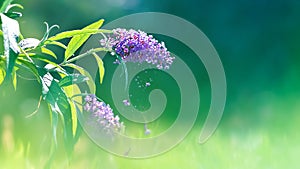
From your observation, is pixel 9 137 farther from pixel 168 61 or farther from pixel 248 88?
pixel 248 88

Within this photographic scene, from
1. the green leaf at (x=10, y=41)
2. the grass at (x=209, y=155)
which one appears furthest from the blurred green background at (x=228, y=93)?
the green leaf at (x=10, y=41)

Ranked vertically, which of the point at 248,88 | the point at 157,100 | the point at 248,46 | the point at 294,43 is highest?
the point at 294,43

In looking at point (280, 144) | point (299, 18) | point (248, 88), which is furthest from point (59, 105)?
point (299, 18)

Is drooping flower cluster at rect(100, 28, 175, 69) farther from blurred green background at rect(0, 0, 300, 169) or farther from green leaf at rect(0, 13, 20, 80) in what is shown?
blurred green background at rect(0, 0, 300, 169)

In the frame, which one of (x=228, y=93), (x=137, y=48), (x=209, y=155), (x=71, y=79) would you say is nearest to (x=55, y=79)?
(x=71, y=79)

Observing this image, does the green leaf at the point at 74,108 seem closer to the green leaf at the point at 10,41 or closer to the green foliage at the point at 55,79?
the green foliage at the point at 55,79

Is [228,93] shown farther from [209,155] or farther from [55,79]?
[55,79]
